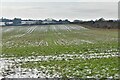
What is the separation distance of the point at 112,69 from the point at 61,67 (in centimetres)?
265

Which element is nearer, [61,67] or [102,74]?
[102,74]

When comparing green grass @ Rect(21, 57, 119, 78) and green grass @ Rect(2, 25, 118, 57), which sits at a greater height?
green grass @ Rect(21, 57, 119, 78)

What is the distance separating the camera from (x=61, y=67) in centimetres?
1458

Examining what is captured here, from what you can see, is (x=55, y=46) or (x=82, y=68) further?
(x=55, y=46)

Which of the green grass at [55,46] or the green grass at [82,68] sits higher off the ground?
the green grass at [82,68]

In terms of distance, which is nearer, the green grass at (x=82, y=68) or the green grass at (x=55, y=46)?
the green grass at (x=82, y=68)

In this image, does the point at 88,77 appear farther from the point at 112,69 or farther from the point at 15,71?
the point at 15,71

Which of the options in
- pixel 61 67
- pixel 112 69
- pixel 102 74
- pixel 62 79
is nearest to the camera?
pixel 62 79

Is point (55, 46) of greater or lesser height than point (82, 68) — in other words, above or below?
below

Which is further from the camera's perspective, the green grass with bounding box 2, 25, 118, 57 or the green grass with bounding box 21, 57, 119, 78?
the green grass with bounding box 2, 25, 118, 57

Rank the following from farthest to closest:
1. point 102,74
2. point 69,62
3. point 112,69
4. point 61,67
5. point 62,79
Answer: point 69,62, point 61,67, point 112,69, point 102,74, point 62,79

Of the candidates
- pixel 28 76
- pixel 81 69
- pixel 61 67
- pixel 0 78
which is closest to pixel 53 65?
pixel 61 67

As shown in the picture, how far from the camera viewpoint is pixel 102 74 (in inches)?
489

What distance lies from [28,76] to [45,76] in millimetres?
761
